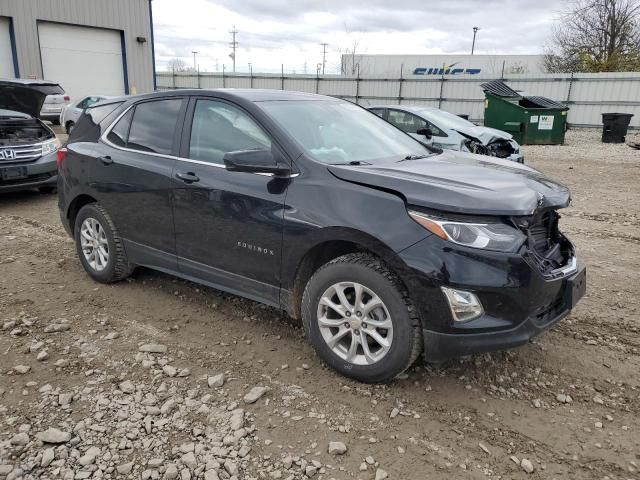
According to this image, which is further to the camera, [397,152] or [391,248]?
[397,152]

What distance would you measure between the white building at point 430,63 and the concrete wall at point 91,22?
2246 cm

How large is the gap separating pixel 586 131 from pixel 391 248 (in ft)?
71.6

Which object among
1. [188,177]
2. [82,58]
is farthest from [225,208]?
[82,58]

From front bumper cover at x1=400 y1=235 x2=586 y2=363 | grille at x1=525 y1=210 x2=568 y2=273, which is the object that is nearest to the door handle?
front bumper cover at x1=400 y1=235 x2=586 y2=363

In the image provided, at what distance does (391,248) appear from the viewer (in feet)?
8.93

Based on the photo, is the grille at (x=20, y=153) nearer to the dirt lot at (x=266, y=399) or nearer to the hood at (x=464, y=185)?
the dirt lot at (x=266, y=399)

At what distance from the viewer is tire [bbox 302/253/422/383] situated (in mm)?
2762

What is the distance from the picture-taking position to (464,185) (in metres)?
2.82

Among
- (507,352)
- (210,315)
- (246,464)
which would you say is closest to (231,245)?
(210,315)

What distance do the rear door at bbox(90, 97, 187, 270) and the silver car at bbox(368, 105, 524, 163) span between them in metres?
6.30

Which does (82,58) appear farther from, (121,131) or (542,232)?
(542,232)

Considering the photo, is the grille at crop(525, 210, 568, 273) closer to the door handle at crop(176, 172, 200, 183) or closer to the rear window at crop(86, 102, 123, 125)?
the door handle at crop(176, 172, 200, 183)

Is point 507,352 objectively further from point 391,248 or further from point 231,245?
point 231,245

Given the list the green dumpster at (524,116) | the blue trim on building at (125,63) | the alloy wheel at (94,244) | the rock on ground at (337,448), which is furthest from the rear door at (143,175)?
the blue trim on building at (125,63)
